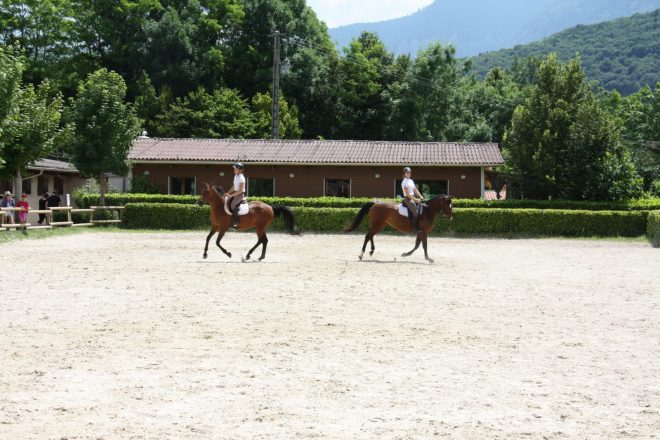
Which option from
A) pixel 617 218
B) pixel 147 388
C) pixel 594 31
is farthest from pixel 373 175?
pixel 594 31

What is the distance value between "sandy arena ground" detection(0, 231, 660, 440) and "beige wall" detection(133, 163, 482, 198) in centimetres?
1992

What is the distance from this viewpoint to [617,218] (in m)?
27.1

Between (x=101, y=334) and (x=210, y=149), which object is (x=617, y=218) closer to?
(x=210, y=149)

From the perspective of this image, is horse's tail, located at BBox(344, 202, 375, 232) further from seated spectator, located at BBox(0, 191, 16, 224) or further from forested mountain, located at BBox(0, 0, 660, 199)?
forested mountain, located at BBox(0, 0, 660, 199)

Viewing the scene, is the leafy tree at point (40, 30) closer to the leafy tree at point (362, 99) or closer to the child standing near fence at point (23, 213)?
the leafy tree at point (362, 99)

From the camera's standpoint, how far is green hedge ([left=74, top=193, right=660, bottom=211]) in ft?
93.2

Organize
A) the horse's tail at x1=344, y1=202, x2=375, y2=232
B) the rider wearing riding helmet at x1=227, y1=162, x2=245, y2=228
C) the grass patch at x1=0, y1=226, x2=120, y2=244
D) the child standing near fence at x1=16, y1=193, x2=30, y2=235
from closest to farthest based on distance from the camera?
the rider wearing riding helmet at x1=227, y1=162, x2=245, y2=228
the horse's tail at x1=344, y1=202, x2=375, y2=232
the grass patch at x1=0, y1=226, x2=120, y2=244
the child standing near fence at x1=16, y1=193, x2=30, y2=235

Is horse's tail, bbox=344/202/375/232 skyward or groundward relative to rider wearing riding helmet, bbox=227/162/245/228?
groundward

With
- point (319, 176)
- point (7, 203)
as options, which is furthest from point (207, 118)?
point (7, 203)

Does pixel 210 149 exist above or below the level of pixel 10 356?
above

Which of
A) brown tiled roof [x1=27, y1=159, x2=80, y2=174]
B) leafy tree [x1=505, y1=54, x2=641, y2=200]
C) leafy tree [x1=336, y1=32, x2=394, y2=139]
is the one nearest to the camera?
leafy tree [x1=505, y1=54, x2=641, y2=200]

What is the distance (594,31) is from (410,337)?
138478 millimetres

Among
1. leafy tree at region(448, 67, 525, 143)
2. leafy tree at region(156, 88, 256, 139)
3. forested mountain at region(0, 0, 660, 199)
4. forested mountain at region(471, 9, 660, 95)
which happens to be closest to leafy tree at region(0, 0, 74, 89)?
forested mountain at region(0, 0, 660, 199)

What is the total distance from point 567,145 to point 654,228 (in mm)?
7049
